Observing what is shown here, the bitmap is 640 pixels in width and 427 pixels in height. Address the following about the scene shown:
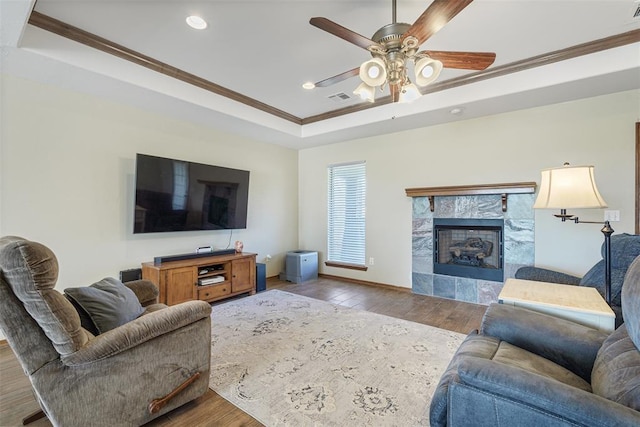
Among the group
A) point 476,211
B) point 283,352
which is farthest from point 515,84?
point 283,352

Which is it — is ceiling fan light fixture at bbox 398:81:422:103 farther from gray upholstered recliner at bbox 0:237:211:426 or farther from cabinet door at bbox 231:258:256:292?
cabinet door at bbox 231:258:256:292

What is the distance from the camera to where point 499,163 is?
386 centimetres

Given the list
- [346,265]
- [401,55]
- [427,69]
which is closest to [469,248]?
[346,265]

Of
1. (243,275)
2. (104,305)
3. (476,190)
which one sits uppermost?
(476,190)

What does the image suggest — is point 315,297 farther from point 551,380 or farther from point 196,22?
point 196,22

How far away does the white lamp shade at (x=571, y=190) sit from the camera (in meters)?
1.97

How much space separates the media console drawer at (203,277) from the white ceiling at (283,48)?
196cm

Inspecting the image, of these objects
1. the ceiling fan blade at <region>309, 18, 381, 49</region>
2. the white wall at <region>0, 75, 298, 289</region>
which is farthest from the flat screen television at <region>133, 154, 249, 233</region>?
the ceiling fan blade at <region>309, 18, 381, 49</region>

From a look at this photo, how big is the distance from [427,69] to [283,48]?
4.86ft

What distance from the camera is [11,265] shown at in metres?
1.29

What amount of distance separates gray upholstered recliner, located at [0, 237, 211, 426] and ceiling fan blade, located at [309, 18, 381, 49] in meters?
1.92

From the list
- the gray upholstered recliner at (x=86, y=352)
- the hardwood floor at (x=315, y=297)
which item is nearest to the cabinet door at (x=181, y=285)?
the hardwood floor at (x=315, y=297)

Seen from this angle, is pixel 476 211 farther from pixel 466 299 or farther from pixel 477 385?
pixel 477 385

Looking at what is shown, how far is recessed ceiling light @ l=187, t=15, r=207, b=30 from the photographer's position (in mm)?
2381
